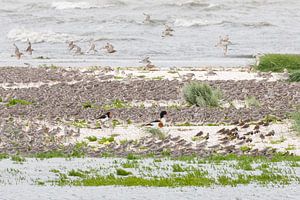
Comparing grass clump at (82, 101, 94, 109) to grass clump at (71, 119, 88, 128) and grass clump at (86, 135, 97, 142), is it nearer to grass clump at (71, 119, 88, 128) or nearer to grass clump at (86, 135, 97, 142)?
grass clump at (71, 119, 88, 128)

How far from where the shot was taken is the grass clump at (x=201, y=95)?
25.4 metres

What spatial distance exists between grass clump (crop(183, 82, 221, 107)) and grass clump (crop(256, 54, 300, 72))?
7.30 metres

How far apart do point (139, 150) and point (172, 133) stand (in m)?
1.86

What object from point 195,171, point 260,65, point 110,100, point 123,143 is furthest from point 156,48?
point 195,171

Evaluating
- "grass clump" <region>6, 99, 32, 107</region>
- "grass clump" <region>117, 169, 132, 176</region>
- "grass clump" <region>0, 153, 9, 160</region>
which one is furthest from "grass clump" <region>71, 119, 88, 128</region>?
"grass clump" <region>117, 169, 132, 176</region>

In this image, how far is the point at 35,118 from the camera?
76.8ft

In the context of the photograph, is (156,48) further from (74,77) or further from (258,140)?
(258,140)

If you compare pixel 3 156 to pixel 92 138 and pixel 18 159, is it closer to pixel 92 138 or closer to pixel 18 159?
pixel 18 159

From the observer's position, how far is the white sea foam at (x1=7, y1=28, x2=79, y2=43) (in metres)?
50.1

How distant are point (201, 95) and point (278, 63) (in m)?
8.03

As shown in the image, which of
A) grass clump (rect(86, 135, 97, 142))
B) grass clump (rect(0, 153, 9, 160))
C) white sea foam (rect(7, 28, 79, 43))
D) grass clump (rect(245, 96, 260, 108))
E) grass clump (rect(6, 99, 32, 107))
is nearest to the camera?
grass clump (rect(0, 153, 9, 160))

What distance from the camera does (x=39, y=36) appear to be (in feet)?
Result: 167

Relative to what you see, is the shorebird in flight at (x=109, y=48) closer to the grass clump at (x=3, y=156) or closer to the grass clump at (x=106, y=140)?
the grass clump at (x=106, y=140)

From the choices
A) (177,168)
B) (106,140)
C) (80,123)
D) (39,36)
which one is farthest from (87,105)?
(39,36)
